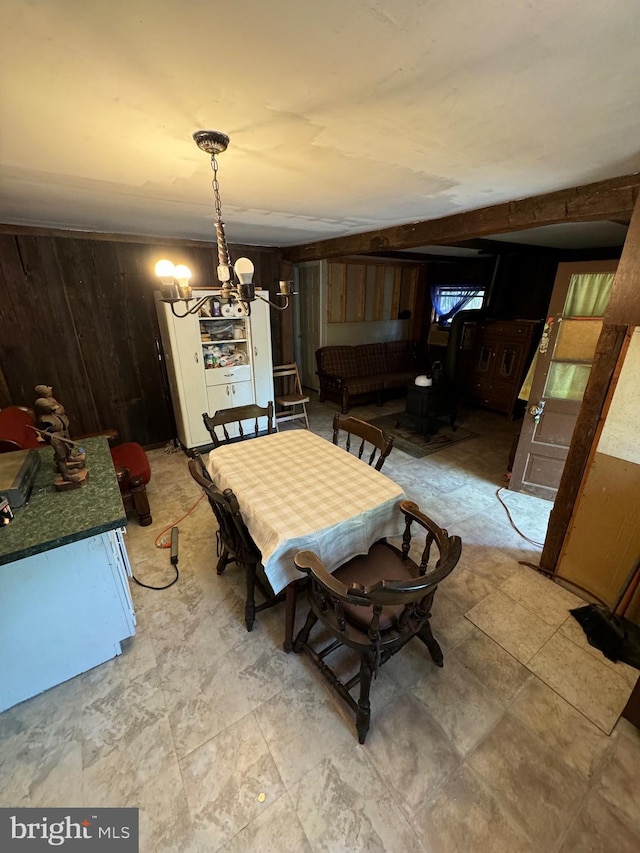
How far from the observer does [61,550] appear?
1.43m

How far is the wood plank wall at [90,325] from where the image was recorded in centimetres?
303

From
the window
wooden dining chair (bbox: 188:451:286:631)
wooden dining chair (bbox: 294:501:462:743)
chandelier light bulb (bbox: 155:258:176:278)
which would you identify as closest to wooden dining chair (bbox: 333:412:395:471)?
wooden dining chair (bbox: 294:501:462:743)

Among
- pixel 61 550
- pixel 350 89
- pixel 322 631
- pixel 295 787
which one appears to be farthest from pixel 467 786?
pixel 350 89

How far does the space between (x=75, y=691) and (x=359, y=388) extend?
14.3ft

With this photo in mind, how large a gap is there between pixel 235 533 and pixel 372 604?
2.83 ft

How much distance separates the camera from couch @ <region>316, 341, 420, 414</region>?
206 inches

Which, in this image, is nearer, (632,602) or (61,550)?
(61,550)

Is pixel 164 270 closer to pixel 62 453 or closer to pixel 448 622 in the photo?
pixel 62 453

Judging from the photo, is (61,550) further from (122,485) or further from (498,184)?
(498,184)

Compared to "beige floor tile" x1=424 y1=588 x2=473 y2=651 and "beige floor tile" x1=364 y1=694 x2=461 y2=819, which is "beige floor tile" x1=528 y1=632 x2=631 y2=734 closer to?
"beige floor tile" x1=424 y1=588 x2=473 y2=651

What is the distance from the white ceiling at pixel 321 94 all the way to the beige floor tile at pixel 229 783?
2235 millimetres

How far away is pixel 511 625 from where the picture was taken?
1.87 meters

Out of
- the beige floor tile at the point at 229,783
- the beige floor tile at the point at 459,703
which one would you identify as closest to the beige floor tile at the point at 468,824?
the beige floor tile at the point at 459,703

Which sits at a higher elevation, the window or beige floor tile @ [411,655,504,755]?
the window
